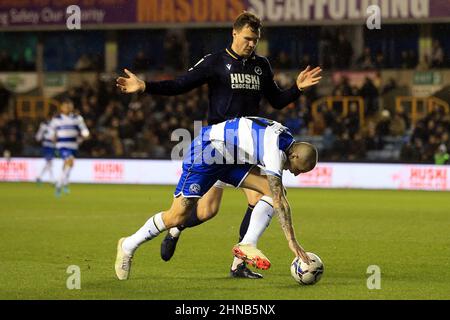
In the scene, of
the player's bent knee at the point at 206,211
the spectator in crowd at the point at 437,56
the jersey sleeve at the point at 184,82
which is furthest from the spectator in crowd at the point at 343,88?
the jersey sleeve at the point at 184,82

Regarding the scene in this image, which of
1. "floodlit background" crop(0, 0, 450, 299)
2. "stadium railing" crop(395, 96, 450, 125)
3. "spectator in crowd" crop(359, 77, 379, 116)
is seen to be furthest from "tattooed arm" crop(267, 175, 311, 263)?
"spectator in crowd" crop(359, 77, 379, 116)

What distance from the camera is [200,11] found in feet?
106

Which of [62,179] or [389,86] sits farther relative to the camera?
[389,86]

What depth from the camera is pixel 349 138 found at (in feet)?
95.7

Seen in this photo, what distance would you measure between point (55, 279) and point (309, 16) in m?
22.5

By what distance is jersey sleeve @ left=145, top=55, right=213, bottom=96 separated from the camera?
9.82 m

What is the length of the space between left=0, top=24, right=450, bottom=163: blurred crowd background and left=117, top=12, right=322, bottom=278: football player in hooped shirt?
57.9 ft

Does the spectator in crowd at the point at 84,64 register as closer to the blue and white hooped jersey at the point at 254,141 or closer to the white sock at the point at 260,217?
the white sock at the point at 260,217

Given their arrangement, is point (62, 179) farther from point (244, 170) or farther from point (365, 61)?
point (244, 170)

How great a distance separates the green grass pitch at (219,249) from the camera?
916 cm

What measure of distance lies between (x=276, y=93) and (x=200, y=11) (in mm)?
22313

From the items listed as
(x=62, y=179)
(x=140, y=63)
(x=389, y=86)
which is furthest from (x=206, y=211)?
(x=140, y=63)
